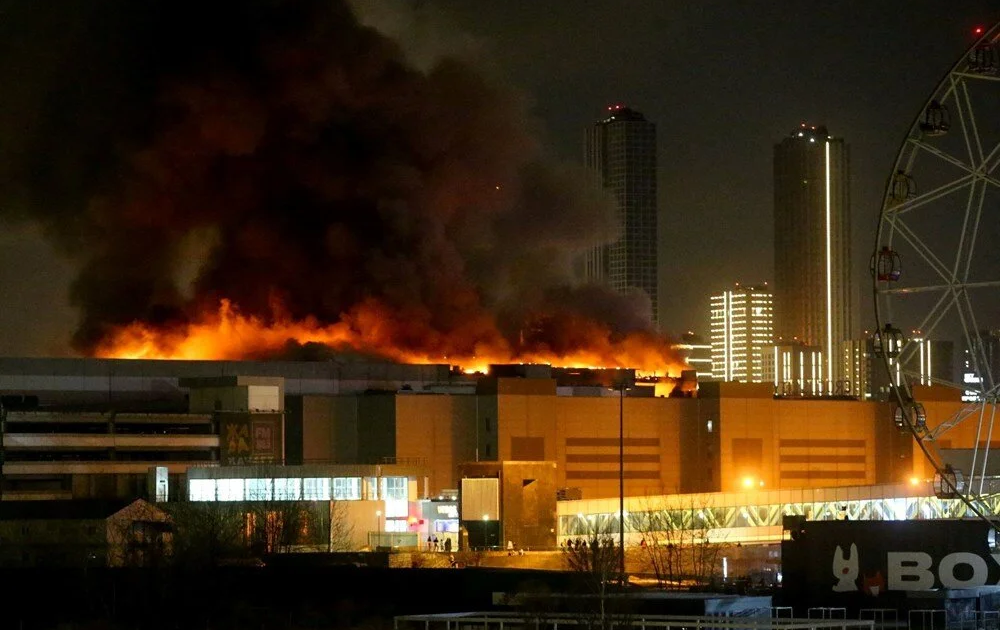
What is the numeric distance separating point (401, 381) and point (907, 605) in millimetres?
65057

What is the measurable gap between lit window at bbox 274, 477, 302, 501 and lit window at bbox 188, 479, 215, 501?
2.72m

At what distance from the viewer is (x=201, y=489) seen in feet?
295

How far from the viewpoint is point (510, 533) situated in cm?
8775

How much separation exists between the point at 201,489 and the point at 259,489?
8.83 feet

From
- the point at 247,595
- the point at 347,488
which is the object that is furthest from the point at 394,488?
the point at 247,595

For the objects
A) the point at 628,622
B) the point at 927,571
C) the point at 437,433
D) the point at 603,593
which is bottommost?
the point at 628,622

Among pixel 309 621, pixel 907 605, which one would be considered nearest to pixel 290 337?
pixel 309 621

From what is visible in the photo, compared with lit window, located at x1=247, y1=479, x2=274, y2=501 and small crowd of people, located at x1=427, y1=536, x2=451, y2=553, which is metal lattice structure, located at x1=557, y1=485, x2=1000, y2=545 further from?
lit window, located at x1=247, y1=479, x2=274, y2=501

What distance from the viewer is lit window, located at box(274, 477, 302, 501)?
3551 inches

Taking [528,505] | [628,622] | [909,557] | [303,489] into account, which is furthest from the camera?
[303,489]

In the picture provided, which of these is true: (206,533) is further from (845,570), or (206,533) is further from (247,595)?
(845,570)

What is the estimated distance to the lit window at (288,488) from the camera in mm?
90188

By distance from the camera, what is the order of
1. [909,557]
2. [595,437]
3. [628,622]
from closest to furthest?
[628,622], [909,557], [595,437]

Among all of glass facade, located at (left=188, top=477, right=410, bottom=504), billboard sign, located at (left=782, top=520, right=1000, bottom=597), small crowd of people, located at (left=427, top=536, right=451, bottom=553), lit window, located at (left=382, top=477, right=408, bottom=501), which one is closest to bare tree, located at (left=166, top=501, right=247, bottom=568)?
glass facade, located at (left=188, top=477, right=410, bottom=504)
